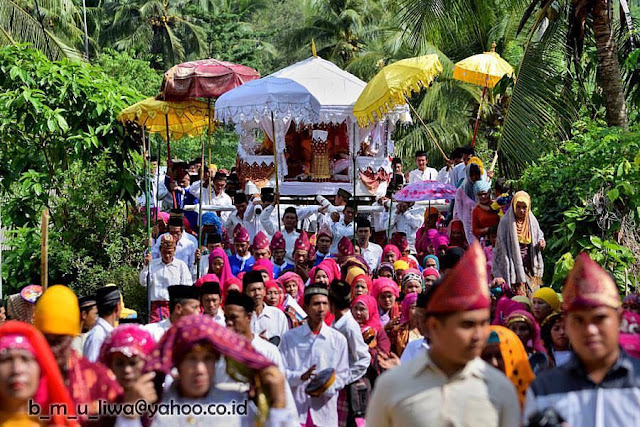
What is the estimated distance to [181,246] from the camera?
13.6 metres

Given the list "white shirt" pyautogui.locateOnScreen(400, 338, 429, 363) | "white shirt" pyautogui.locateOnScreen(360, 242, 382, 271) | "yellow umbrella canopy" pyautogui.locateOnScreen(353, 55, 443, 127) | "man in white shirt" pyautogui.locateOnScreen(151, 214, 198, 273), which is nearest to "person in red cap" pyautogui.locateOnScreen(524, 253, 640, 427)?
"white shirt" pyautogui.locateOnScreen(400, 338, 429, 363)

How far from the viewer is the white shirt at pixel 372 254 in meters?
14.3

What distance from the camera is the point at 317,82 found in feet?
61.8

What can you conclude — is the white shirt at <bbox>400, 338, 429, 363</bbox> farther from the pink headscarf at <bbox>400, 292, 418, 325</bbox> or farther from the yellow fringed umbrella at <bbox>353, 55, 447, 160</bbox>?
the yellow fringed umbrella at <bbox>353, 55, 447, 160</bbox>

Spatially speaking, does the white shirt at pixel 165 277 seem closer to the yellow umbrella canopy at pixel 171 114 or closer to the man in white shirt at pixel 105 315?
the man in white shirt at pixel 105 315

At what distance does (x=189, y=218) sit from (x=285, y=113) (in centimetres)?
214

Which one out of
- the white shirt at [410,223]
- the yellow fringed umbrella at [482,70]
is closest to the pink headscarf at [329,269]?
the white shirt at [410,223]

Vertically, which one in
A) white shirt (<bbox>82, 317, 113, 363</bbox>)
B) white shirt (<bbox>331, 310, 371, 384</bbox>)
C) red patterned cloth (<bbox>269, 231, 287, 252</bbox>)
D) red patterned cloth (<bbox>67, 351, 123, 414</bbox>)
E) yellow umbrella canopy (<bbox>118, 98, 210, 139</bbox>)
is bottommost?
white shirt (<bbox>331, 310, 371, 384</bbox>)

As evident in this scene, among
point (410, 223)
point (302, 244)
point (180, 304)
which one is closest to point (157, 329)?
point (180, 304)

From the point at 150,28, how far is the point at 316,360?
40827 millimetres

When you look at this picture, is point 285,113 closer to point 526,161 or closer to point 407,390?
point 526,161

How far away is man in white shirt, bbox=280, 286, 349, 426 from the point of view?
8.20m

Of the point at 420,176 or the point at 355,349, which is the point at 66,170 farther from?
the point at 355,349

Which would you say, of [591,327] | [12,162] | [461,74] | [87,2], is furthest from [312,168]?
[87,2]
